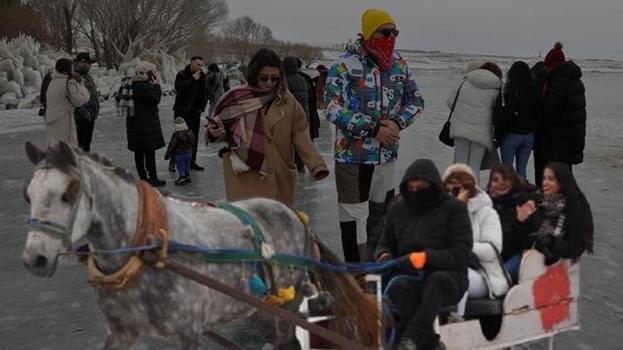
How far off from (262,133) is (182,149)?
16.3ft

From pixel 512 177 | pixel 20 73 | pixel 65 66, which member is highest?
pixel 20 73

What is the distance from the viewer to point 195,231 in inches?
106

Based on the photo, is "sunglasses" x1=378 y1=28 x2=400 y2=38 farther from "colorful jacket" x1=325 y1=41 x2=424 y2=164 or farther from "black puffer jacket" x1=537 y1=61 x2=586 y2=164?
"black puffer jacket" x1=537 y1=61 x2=586 y2=164

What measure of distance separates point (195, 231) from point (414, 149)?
9.92 metres

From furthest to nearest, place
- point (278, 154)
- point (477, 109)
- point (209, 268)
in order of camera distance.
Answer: point (477, 109), point (278, 154), point (209, 268)

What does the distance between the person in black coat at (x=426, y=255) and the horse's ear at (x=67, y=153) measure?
174cm

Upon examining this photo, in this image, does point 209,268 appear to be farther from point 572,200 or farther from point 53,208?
point 572,200

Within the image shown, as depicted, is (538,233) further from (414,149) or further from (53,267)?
(414,149)

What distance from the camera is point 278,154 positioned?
4199mm

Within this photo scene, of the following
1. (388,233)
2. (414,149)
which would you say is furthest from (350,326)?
(414,149)

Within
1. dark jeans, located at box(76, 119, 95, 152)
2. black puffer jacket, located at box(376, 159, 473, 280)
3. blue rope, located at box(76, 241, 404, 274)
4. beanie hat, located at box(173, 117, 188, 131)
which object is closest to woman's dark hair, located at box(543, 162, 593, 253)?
black puffer jacket, located at box(376, 159, 473, 280)

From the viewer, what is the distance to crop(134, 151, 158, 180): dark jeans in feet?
28.2

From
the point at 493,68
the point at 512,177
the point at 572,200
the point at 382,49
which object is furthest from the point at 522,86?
the point at 572,200

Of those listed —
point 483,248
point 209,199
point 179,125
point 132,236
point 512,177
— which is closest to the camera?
point 132,236
